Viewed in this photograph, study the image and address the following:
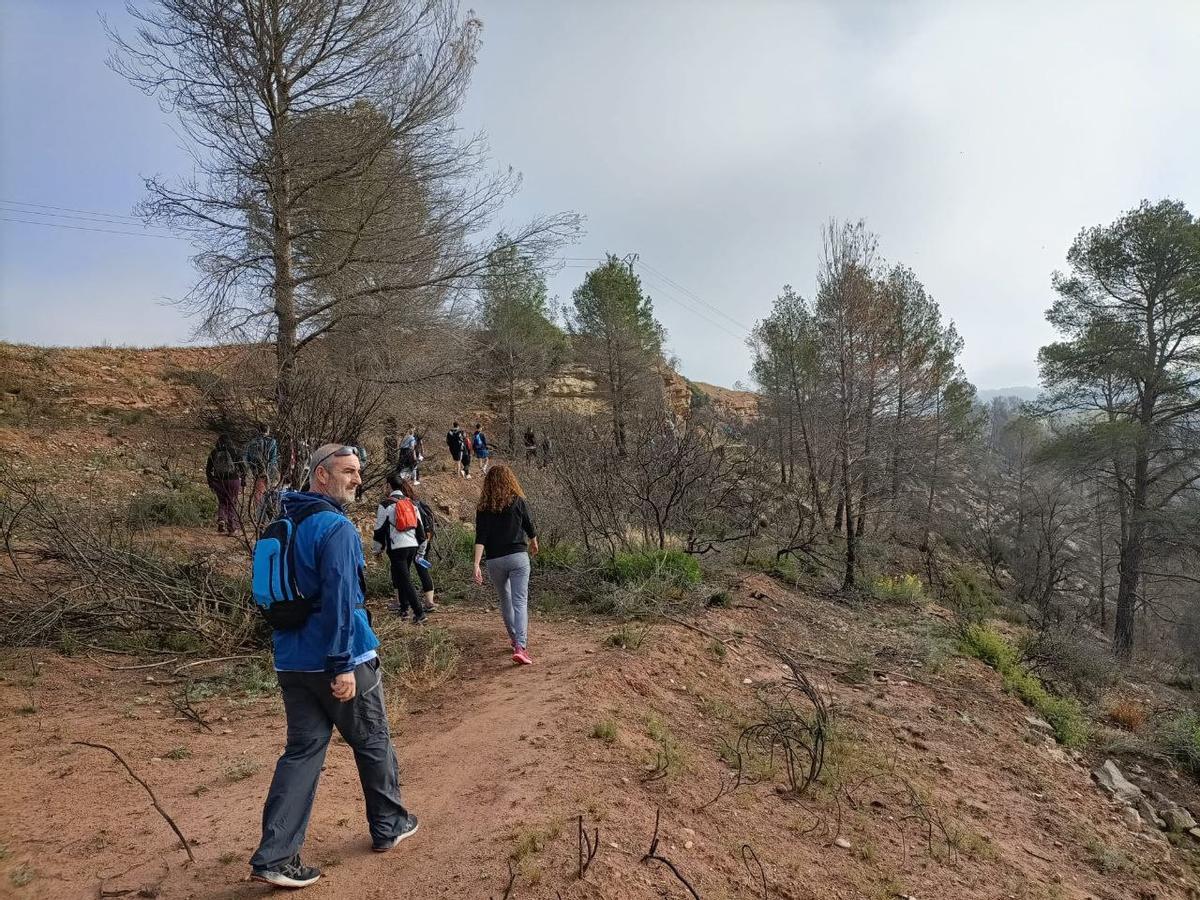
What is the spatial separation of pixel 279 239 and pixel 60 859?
8740 mm

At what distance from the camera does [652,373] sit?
2656 cm

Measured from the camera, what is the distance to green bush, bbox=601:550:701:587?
7672 mm

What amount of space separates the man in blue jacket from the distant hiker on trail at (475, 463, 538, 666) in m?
2.50

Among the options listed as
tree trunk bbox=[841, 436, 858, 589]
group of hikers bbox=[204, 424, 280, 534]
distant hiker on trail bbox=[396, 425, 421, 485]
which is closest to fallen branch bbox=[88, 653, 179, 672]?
group of hikers bbox=[204, 424, 280, 534]

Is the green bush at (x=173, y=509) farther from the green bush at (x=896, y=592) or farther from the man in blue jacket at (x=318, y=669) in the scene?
the green bush at (x=896, y=592)

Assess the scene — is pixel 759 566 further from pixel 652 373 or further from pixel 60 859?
pixel 652 373

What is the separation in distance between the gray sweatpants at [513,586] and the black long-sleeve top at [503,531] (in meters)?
0.06

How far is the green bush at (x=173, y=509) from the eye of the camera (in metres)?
9.10

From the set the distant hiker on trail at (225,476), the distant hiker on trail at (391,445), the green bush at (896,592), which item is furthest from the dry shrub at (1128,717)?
the distant hiker on trail at (225,476)

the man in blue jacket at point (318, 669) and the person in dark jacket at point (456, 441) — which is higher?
the person in dark jacket at point (456, 441)

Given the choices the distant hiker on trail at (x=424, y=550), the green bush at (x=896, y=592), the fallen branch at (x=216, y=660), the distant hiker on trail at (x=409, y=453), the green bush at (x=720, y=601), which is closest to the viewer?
the fallen branch at (x=216, y=660)

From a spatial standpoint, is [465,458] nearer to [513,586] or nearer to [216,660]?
[216,660]

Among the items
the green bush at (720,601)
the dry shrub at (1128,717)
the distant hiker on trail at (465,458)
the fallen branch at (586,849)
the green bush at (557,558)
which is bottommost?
the dry shrub at (1128,717)

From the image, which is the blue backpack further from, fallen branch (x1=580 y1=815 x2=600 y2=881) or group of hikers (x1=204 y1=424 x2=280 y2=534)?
group of hikers (x1=204 y1=424 x2=280 y2=534)
